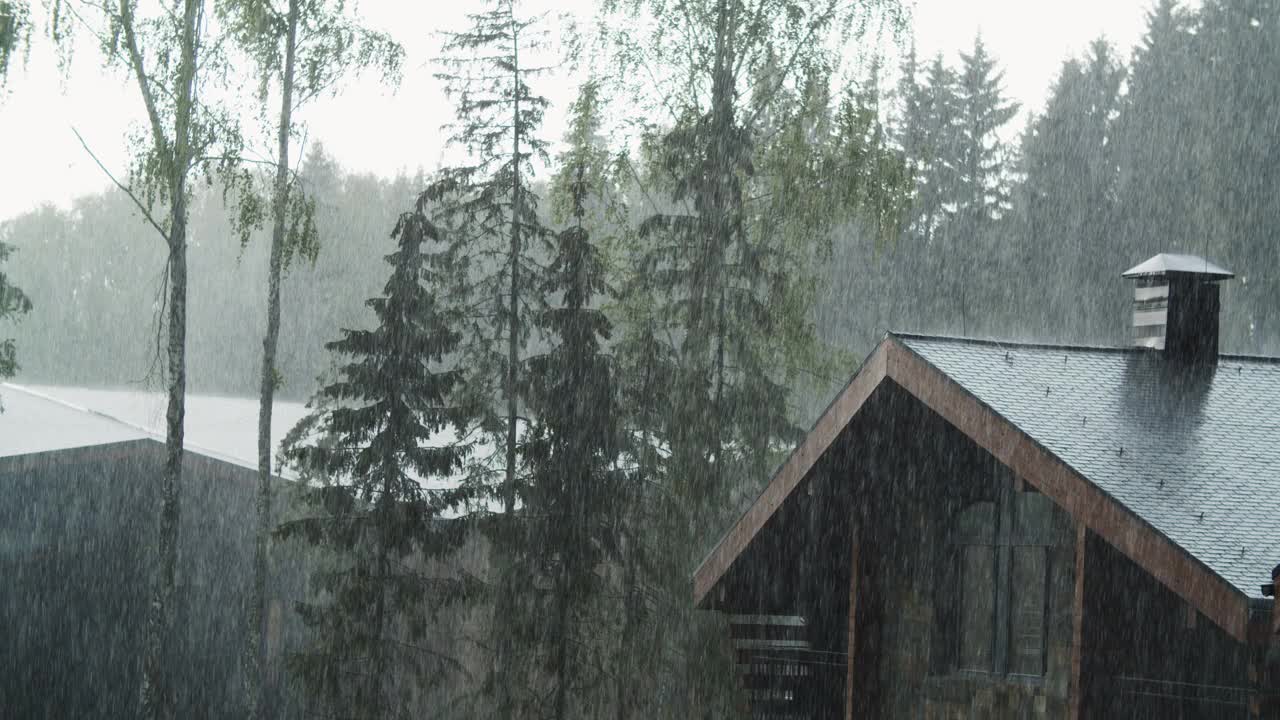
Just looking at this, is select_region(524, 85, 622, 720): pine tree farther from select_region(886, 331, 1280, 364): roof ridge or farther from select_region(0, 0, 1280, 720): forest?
select_region(886, 331, 1280, 364): roof ridge

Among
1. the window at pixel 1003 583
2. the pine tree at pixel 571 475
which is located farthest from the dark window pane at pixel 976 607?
the pine tree at pixel 571 475

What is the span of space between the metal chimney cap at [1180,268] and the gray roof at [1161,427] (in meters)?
0.81

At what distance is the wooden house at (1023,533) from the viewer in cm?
861

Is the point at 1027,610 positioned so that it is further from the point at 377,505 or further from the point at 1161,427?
the point at 377,505

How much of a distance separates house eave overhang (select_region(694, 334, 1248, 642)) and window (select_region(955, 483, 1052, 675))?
70.8 inches

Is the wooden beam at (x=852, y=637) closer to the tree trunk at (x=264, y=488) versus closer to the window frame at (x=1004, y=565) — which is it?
the window frame at (x=1004, y=565)

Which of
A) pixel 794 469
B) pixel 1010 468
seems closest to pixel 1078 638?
pixel 1010 468

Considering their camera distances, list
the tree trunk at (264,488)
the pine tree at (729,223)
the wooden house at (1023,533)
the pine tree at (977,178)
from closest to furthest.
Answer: the wooden house at (1023,533) → the pine tree at (729,223) → the tree trunk at (264,488) → the pine tree at (977,178)

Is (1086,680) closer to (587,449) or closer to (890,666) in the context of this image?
(890,666)

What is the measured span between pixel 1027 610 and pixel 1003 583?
0.51 metres

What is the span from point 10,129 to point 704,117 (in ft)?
31.3

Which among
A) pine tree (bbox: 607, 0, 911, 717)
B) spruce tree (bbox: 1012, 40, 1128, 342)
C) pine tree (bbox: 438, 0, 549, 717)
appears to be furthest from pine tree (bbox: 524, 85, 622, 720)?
spruce tree (bbox: 1012, 40, 1128, 342)

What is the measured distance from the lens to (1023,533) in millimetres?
11453

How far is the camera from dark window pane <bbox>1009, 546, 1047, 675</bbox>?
11469 millimetres
